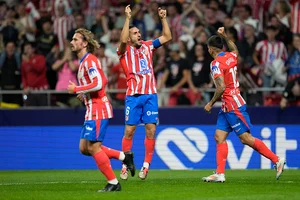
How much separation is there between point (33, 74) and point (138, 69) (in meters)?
6.68

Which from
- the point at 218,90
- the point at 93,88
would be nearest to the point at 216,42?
the point at 218,90

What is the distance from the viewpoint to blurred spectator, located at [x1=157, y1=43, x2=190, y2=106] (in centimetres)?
1986

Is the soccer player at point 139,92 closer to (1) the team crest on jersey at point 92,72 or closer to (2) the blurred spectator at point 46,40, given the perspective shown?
(1) the team crest on jersey at point 92,72

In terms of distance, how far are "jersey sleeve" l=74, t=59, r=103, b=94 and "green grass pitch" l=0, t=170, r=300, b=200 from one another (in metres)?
1.48

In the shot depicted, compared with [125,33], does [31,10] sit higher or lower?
higher

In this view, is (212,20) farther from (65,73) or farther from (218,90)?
(218,90)

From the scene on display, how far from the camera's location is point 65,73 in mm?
20234

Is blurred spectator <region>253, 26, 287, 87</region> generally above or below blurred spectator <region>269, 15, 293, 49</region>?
below

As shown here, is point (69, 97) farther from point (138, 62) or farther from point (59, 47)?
point (138, 62)

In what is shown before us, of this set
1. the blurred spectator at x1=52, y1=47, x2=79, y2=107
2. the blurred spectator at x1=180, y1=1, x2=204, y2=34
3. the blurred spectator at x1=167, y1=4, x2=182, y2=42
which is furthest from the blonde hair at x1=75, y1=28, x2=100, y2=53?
the blurred spectator at x1=180, y1=1, x2=204, y2=34

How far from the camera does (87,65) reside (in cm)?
1166

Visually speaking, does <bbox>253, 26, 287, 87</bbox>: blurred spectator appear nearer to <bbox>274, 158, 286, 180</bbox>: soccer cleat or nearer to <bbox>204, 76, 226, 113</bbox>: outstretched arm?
<bbox>274, 158, 286, 180</bbox>: soccer cleat

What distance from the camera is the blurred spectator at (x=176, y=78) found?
19859 mm

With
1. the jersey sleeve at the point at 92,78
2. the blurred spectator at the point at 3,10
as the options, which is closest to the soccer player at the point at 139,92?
the jersey sleeve at the point at 92,78
